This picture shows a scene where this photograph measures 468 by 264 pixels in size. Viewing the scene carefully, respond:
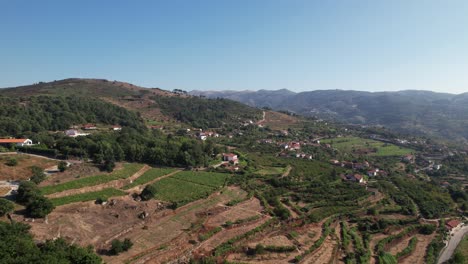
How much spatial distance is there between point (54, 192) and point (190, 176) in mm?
19147

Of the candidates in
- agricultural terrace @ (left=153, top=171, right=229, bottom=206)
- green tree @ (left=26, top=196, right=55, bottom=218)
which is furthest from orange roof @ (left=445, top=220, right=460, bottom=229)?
green tree @ (left=26, top=196, right=55, bottom=218)

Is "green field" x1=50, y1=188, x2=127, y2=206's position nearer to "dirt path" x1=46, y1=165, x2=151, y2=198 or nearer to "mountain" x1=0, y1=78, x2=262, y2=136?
"dirt path" x1=46, y1=165, x2=151, y2=198

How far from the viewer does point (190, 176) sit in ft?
153

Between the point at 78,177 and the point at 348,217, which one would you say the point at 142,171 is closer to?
the point at 78,177

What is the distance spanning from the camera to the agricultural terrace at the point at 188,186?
127 feet

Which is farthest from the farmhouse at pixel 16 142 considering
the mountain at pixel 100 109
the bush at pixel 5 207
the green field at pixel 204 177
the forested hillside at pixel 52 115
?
the green field at pixel 204 177

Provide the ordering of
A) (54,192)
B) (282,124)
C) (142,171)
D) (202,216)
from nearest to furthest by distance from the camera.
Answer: (54,192)
(202,216)
(142,171)
(282,124)

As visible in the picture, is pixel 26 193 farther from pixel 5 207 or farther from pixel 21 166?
pixel 21 166

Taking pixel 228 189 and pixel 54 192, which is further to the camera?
pixel 228 189

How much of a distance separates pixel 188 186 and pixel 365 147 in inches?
2953

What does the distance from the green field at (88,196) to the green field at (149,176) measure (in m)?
1.97

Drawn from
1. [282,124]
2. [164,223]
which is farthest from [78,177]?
[282,124]

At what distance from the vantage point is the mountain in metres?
65.0

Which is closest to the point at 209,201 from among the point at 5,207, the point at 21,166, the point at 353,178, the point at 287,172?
the point at 287,172
